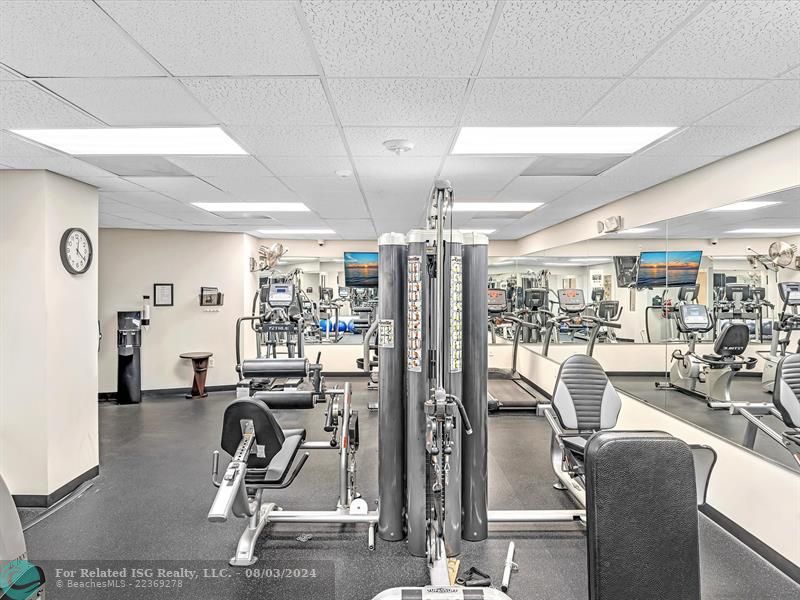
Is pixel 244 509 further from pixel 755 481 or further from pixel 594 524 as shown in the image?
pixel 755 481

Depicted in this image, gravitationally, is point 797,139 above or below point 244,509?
above

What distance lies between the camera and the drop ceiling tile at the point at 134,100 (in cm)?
205

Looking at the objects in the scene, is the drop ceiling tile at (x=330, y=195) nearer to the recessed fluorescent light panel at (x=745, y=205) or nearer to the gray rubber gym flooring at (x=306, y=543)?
the gray rubber gym flooring at (x=306, y=543)

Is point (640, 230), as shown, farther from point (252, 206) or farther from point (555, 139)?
point (252, 206)

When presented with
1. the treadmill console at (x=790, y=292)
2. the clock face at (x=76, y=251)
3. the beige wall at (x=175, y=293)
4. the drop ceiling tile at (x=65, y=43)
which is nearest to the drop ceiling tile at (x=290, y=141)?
the drop ceiling tile at (x=65, y=43)

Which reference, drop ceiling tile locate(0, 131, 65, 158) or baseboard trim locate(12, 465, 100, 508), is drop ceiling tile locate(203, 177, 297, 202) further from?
baseboard trim locate(12, 465, 100, 508)

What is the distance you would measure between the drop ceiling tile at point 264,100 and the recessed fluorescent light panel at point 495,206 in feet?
8.99

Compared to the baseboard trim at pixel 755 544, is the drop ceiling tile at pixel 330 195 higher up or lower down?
higher up

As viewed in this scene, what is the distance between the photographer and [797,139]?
268cm

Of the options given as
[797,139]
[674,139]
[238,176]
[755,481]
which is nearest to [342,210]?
[238,176]

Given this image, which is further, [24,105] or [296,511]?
[296,511]

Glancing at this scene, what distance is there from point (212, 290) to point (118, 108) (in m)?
5.16

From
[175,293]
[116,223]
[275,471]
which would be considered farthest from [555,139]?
[175,293]

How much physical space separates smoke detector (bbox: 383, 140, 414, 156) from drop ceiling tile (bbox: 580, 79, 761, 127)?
3.20 feet
